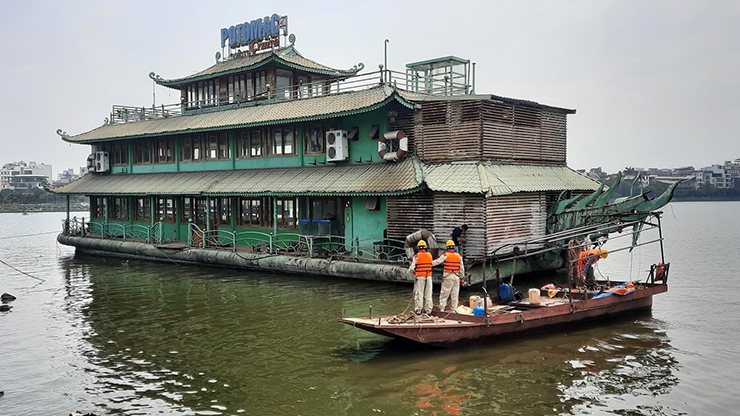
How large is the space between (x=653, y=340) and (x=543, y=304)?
9.32 ft

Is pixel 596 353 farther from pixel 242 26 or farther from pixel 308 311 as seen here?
pixel 242 26

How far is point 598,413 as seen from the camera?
11016mm

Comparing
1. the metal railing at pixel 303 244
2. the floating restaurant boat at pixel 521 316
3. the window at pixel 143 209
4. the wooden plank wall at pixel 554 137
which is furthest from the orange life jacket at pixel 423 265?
the window at pixel 143 209

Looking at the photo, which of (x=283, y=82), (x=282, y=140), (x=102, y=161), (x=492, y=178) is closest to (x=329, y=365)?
(x=492, y=178)

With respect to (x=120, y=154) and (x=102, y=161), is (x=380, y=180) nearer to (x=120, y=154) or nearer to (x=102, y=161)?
(x=120, y=154)

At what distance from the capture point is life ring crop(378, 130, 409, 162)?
81.9 feet

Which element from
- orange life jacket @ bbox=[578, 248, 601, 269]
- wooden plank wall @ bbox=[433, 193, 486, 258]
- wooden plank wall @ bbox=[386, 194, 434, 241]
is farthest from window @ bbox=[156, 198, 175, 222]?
orange life jacket @ bbox=[578, 248, 601, 269]

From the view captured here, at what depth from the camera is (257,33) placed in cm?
3622

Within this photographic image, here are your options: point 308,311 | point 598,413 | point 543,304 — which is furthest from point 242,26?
point 598,413

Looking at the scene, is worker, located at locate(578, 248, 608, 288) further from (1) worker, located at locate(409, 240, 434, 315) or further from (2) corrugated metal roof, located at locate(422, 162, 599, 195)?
(1) worker, located at locate(409, 240, 434, 315)

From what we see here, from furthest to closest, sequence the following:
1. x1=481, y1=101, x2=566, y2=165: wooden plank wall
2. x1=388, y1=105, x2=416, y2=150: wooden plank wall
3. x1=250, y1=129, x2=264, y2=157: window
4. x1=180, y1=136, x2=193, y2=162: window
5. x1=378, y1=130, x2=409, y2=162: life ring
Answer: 1. x1=180, y1=136, x2=193, y2=162: window
2. x1=250, y1=129, x2=264, y2=157: window
3. x1=388, y1=105, x2=416, y2=150: wooden plank wall
4. x1=378, y1=130, x2=409, y2=162: life ring
5. x1=481, y1=101, x2=566, y2=165: wooden plank wall

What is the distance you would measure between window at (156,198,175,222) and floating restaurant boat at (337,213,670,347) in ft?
75.4

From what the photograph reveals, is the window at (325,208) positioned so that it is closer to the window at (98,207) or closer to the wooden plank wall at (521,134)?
the wooden plank wall at (521,134)

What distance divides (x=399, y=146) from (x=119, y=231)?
22176 millimetres
